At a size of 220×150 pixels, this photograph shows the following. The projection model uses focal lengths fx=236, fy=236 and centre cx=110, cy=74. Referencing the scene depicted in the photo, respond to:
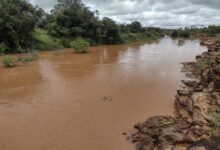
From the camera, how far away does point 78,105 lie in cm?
855

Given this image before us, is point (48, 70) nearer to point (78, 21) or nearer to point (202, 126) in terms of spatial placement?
point (202, 126)

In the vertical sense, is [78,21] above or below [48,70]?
above

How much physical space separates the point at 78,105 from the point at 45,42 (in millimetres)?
18970

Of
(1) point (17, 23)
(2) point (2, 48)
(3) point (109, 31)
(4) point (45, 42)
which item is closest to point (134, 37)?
(3) point (109, 31)

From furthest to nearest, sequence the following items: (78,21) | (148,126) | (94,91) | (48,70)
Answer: (78,21) < (48,70) < (94,91) < (148,126)

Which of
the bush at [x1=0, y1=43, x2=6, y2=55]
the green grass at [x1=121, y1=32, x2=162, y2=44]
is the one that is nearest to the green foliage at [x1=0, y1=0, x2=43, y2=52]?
the bush at [x1=0, y1=43, x2=6, y2=55]

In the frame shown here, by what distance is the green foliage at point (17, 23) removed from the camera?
20719 millimetres

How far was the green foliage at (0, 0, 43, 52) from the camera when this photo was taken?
20719 mm

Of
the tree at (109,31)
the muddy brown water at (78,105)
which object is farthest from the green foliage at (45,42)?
the muddy brown water at (78,105)

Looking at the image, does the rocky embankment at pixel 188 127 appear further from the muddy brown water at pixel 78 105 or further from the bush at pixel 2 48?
the bush at pixel 2 48

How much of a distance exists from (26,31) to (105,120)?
719 inches

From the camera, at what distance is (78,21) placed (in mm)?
29844

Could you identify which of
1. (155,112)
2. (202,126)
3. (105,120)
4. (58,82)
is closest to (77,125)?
(105,120)

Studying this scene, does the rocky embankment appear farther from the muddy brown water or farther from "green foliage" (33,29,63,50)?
"green foliage" (33,29,63,50)
